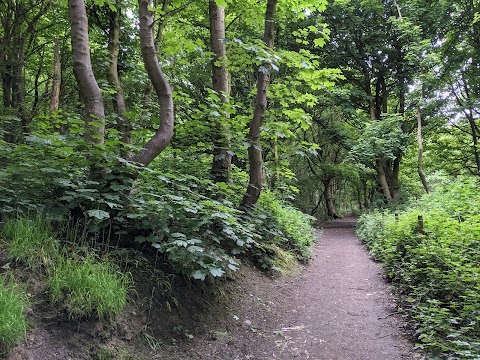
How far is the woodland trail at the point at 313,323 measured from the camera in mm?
3863

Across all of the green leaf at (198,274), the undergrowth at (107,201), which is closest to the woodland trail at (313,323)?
the green leaf at (198,274)

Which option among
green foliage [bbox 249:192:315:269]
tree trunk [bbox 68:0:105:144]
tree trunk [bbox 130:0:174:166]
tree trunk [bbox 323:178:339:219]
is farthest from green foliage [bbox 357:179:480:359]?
tree trunk [bbox 323:178:339:219]

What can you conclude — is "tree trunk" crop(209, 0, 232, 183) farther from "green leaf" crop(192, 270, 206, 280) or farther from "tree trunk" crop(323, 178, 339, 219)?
"tree trunk" crop(323, 178, 339, 219)

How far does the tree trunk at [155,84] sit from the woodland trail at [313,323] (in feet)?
8.74

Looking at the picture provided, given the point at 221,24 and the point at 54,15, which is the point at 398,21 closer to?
the point at 221,24

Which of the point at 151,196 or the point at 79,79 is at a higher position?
the point at 79,79

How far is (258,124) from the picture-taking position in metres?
6.72

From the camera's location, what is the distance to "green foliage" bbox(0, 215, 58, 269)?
309cm

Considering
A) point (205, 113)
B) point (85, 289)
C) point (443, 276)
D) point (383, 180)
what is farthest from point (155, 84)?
point (383, 180)

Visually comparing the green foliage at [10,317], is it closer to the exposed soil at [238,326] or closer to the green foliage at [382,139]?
the exposed soil at [238,326]

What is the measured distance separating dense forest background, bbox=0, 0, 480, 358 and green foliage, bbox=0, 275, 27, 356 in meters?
1.02

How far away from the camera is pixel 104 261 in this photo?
11.3ft

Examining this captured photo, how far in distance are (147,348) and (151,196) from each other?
1.91 metres

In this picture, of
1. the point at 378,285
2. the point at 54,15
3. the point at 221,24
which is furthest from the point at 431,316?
the point at 54,15
